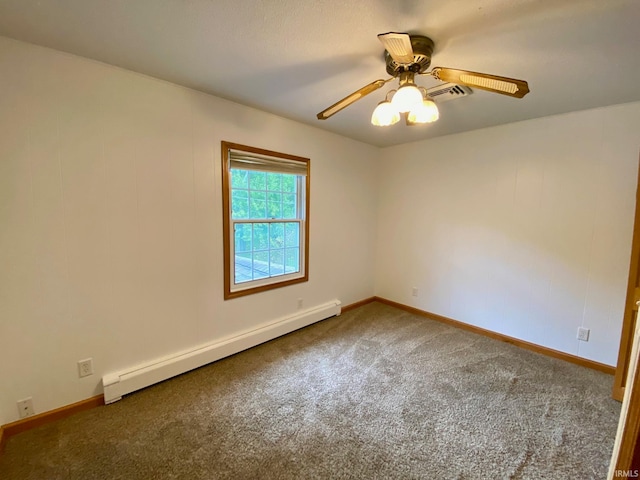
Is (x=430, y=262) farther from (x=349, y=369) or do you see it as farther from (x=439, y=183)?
(x=349, y=369)

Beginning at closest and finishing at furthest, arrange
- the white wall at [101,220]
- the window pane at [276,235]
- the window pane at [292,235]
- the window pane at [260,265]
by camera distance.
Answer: the white wall at [101,220] < the window pane at [260,265] < the window pane at [276,235] < the window pane at [292,235]

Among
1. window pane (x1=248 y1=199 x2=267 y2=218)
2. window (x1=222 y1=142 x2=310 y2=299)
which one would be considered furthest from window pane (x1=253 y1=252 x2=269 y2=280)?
window pane (x1=248 y1=199 x2=267 y2=218)

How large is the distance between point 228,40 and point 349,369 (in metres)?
2.56

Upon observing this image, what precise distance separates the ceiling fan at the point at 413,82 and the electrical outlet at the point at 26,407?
264 centimetres

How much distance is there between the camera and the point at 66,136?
69.4 inches

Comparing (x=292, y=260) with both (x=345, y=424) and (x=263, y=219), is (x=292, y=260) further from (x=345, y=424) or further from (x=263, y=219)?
(x=345, y=424)

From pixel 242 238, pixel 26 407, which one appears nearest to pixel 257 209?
pixel 242 238

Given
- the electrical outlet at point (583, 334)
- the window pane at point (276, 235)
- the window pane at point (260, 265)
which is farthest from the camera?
the window pane at point (276, 235)

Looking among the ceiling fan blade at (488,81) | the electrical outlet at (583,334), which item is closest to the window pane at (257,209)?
the ceiling fan blade at (488,81)

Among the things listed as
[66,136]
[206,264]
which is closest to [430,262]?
[206,264]

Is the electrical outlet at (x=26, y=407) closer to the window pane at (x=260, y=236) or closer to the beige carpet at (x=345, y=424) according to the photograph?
the beige carpet at (x=345, y=424)

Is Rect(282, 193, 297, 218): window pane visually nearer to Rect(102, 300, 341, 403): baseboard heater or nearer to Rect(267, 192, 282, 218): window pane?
Rect(267, 192, 282, 218): window pane

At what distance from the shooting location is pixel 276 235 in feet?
10.1

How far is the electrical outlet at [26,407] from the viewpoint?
1727mm
